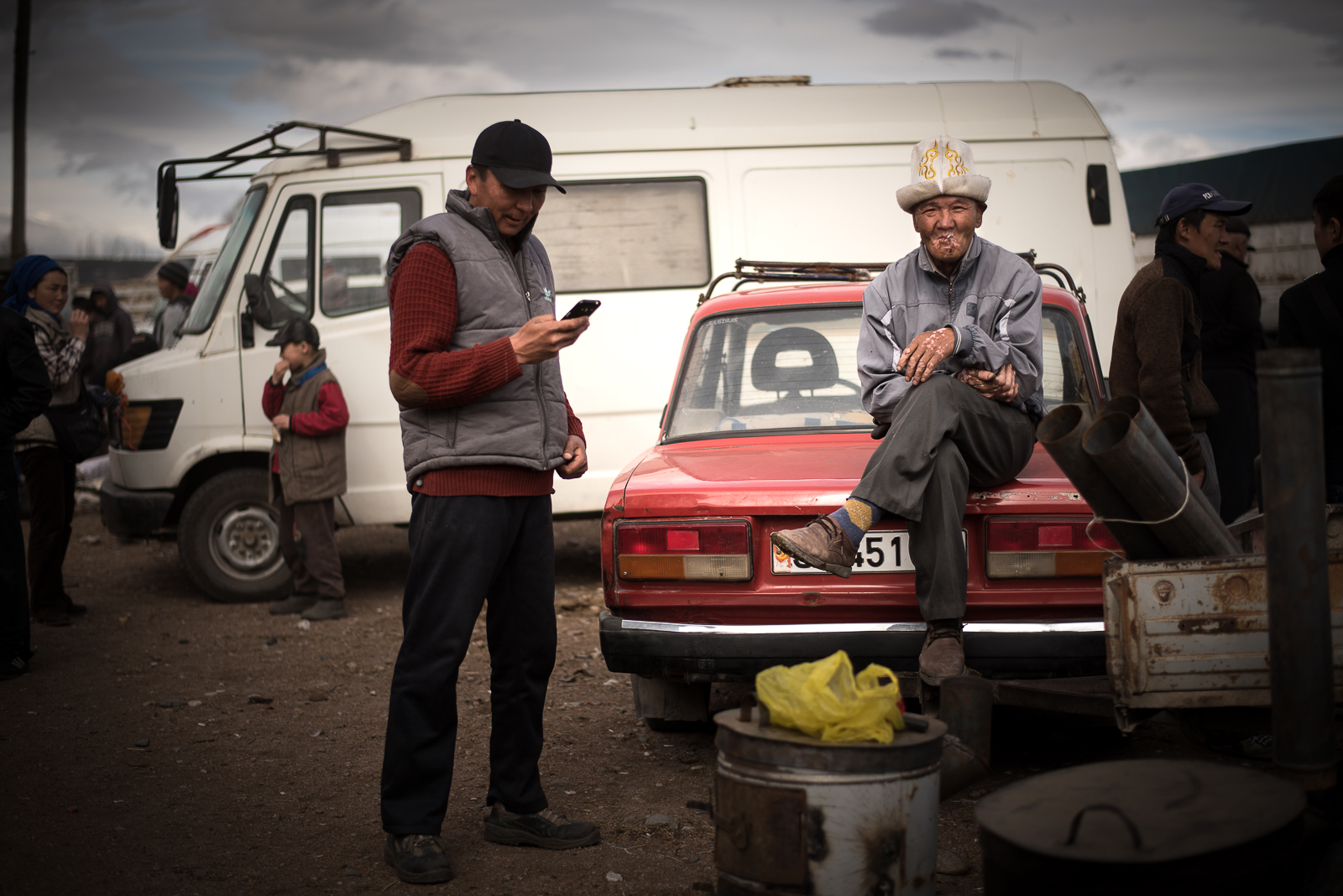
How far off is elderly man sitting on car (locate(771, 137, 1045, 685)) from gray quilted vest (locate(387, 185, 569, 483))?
2.73ft

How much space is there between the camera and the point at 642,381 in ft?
25.4

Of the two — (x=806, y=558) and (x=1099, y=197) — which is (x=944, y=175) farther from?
(x=1099, y=197)

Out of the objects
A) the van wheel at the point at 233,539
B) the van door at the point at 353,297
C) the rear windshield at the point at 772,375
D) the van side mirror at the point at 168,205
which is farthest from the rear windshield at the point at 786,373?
the van side mirror at the point at 168,205

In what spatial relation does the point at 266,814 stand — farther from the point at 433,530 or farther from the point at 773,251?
the point at 773,251

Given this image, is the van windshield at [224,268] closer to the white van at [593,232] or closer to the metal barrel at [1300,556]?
the white van at [593,232]

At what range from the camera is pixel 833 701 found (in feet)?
8.08

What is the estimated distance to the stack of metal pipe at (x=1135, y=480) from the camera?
265cm

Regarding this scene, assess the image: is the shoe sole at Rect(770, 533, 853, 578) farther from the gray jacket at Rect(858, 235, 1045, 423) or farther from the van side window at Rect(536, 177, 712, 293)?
the van side window at Rect(536, 177, 712, 293)

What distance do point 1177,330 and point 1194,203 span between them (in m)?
0.69

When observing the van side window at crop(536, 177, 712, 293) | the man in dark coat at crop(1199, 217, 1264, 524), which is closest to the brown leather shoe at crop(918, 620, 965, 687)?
the man in dark coat at crop(1199, 217, 1264, 524)

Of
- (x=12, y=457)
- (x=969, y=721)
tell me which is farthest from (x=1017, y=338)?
(x=12, y=457)

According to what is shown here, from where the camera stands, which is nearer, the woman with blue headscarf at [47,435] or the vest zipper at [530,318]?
the vest zipper at [530,318]

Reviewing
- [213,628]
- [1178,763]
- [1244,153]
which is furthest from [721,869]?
[1244,153]

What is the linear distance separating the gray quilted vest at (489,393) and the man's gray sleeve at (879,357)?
1168mm
